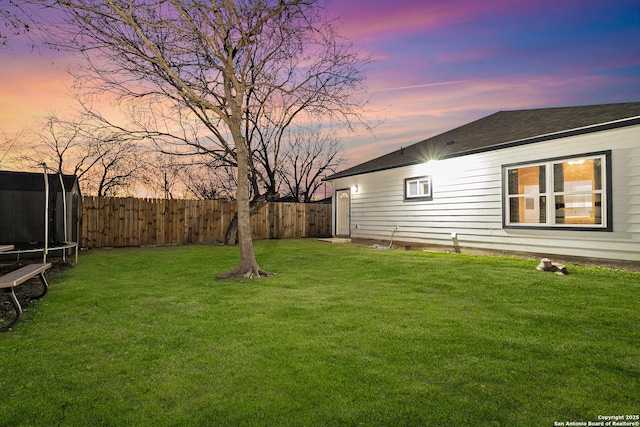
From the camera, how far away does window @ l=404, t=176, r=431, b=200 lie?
11.9 metres

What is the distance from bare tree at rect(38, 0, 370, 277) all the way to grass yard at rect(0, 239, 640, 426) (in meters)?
2.80

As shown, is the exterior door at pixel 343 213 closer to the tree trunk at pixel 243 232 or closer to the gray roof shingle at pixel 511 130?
the gray roof shingle at pixel 511 130

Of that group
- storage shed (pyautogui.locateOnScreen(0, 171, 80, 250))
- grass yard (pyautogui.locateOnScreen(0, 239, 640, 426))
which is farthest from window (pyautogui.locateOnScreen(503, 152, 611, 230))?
storage shed (pyautogui.locateOnScreen(0, 171, 80, 250))

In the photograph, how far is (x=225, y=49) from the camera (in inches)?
307

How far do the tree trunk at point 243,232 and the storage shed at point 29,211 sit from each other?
576 cm

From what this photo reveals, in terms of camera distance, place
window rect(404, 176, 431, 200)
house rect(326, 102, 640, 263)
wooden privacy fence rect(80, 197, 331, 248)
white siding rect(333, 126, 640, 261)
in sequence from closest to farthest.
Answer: white siding rect(333, 126, 640, 261) → house rect(326, 102, 640, 263) → window rect(404, 176, 431, 200) → wooden privacy fence rect(80, 197, 331, 248)

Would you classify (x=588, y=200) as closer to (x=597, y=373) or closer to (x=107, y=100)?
(x=597, y=373)

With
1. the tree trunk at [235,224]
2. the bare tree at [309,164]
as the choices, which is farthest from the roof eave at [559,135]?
the bare tree at [309,164]

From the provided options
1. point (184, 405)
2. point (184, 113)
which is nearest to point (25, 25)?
point (184, 113)

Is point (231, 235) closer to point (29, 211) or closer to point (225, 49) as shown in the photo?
point (29, 211)

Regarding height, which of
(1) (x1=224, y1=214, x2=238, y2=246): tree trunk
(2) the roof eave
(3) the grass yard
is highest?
(2) the roof eave

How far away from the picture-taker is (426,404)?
226 cm

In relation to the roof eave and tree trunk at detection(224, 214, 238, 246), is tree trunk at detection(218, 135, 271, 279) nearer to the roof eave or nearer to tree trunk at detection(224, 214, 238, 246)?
the roof eave

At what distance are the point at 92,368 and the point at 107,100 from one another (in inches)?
322
